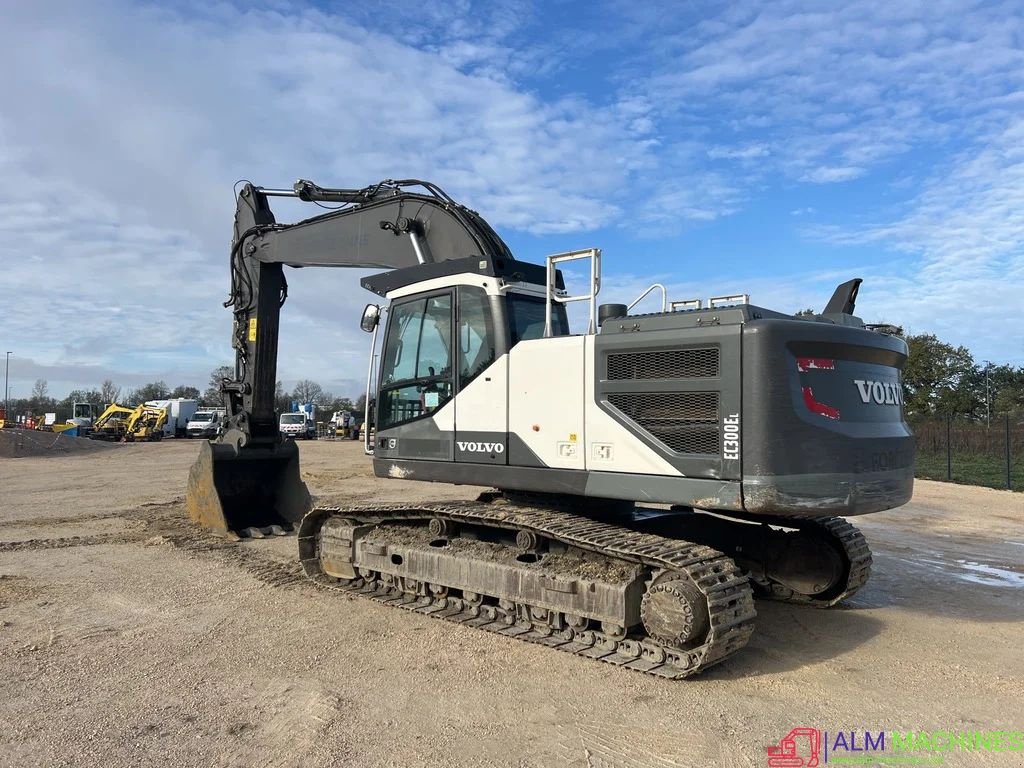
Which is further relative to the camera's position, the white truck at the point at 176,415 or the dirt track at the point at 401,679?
the white truck at the point at 176,415

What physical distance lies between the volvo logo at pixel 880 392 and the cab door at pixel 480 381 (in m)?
2.60

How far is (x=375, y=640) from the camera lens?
5.77 meters

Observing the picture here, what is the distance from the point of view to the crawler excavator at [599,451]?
4.86 m

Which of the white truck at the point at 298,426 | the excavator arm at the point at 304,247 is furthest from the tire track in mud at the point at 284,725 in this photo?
the white truck at the point at 298,426

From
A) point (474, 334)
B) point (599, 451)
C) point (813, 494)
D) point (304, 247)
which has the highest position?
point (304, 247)

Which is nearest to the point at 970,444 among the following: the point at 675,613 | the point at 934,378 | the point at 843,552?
the point at 934,378

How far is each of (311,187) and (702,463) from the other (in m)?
6.33

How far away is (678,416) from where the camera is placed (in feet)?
16.9

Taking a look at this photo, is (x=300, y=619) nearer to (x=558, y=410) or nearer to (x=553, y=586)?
(x=553, y=586)

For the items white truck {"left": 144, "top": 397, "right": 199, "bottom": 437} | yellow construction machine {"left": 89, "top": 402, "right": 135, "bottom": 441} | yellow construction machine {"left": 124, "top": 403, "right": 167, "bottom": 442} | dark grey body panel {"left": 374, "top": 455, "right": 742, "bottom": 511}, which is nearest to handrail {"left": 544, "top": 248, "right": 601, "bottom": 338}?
dark grey body panel {"left": 374, "top": 455, "right": 742, "bottom": 511}

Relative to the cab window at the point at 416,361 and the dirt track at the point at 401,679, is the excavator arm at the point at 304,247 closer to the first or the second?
the cab window at the point at 416,361

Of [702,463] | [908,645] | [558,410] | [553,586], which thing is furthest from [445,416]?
[908,645]

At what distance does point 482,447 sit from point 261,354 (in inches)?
198

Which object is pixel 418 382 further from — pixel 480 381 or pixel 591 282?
pixel 591 282
